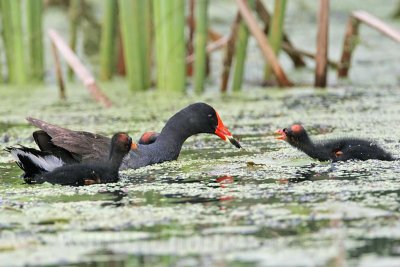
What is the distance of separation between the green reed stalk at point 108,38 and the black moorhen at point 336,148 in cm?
420

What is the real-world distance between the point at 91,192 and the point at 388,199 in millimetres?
1483

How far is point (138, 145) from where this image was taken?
6.32 metres

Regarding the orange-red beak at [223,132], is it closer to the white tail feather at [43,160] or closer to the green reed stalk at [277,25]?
the white tail feather at [43,160]

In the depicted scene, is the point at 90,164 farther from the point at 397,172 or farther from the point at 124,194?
the point at 397,172

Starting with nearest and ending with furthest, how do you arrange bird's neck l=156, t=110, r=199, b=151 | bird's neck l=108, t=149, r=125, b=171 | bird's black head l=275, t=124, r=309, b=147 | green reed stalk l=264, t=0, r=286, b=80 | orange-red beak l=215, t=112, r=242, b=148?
1. bird's neck l=108, t=149, r=125, b=171
2. bird's black head l=275, t=124, r=309, b=147
3. bird's neck l=156, t=110, r=199, b=151
4. orange-red beak l=215, t=112, r=242, b=148
5. green reed stalk l=264, t=0, r=286, b=80

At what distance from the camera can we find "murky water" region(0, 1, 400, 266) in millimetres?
3701

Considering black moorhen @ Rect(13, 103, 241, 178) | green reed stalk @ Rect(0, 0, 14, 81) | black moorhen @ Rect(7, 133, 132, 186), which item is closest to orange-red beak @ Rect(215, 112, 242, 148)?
black moorhen @ Rect(13, 103, 241, 178)

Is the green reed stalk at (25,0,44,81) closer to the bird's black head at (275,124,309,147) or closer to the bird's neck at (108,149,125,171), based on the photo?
the bird's black head at (275,124,309,147)

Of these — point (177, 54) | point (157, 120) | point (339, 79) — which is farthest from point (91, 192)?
point (339, 79)

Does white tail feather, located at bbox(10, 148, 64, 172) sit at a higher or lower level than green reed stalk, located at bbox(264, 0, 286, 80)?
lower

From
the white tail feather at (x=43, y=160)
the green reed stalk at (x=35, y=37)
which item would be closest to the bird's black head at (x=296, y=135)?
the white tail feather at (x=43, y=160)

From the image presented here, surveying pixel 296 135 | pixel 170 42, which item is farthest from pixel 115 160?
pixel 170 42

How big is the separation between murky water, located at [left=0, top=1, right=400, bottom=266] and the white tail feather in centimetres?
15

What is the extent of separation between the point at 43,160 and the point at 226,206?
5.19ft
